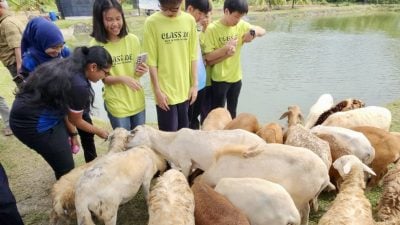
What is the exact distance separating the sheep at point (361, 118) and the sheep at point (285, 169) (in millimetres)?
1449

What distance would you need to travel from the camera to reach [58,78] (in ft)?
9.52

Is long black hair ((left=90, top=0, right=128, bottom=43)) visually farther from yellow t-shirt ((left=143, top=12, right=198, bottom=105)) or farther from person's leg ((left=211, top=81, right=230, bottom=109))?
person's leg ((left=211, top=81, right=230, bottom=109))

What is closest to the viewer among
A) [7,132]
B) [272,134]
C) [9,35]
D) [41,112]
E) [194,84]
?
[41,112]

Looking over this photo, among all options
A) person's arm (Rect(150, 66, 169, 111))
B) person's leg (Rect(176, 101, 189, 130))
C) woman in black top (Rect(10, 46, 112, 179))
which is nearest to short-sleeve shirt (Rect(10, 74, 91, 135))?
woman in black top (Rect(10, 46, 112, 179))

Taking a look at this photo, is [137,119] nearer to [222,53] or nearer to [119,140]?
[119,140]

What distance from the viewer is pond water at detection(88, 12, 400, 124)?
7668 mm

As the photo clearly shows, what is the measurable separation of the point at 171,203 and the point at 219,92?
259 centimetres

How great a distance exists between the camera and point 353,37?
657 inches

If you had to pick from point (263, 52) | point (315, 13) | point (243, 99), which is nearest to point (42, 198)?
point (243, 99)

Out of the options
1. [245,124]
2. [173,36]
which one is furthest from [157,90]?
[245,124]

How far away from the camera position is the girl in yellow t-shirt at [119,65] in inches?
139

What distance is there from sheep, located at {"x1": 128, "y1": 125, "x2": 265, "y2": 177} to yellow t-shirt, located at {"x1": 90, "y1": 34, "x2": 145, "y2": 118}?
1.52ft

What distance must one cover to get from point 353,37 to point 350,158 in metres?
15.2

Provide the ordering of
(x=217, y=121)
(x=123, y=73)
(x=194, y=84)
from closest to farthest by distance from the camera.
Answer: (x=123, y=73)
(x=194, y=84)
(x=217, y=121)
